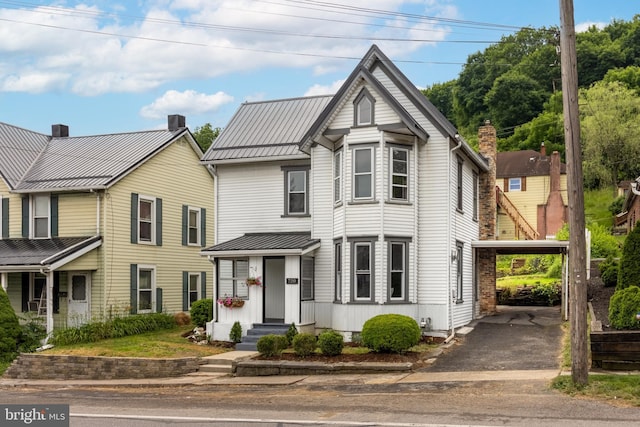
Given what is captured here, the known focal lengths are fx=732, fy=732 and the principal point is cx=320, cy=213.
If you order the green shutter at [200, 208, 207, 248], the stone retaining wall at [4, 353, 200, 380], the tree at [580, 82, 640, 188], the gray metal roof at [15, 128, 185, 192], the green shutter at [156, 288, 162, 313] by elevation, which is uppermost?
the tree at [580, 82, 640, 188]

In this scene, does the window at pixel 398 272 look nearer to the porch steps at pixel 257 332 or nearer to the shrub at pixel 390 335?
the shrub at pixel 390 335

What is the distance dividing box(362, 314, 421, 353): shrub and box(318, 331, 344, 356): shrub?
0.75 metres

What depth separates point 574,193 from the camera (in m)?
13.9

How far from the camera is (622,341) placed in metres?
15.2

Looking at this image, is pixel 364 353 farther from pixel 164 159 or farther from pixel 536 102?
pixel 536 102

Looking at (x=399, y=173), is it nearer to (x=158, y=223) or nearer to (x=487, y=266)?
(x=487, y=266)

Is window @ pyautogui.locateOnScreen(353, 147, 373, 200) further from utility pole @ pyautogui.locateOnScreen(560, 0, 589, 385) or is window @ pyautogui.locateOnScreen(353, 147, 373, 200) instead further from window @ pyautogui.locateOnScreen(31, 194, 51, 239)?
window @ pyautogui.locateOnScreen(31, 194, 51, 239)

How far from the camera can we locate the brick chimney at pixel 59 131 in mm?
32344

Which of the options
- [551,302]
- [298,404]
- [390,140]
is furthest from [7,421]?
[551,302]

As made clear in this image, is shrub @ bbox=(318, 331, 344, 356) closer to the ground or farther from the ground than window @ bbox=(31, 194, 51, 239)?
closer to the ground

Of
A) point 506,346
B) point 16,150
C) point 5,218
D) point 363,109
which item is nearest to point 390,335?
point 506,346

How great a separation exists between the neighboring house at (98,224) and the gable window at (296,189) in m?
6.46

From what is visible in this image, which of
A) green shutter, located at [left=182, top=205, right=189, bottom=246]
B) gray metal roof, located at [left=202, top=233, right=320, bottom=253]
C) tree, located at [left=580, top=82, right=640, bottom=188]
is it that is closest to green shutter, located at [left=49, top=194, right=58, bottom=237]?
green shutter, located at [left=182, top=205, right=189, bottom=246]

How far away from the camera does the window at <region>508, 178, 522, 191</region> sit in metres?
63.6
